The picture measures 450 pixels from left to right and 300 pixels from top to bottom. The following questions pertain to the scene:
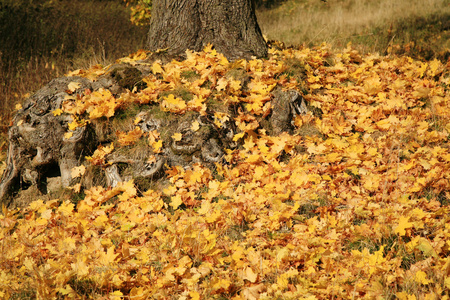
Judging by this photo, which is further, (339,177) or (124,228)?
(339,177)

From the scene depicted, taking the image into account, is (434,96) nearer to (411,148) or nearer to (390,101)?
(390,101)

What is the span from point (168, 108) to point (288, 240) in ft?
6.40

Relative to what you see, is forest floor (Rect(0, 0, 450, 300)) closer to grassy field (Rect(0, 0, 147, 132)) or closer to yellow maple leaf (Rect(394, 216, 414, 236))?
yellow maple leaf (Rect(394, 216, 414, 236))

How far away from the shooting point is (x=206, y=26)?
4.42 metres

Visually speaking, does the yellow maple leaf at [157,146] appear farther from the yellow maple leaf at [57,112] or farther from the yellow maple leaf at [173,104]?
the yellow maple leaf at [57,112]

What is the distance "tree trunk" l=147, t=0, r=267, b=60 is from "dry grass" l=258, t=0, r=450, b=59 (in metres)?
2.59

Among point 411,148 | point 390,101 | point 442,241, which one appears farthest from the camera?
point 390,101

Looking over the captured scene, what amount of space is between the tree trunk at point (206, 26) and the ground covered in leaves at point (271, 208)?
28 cm

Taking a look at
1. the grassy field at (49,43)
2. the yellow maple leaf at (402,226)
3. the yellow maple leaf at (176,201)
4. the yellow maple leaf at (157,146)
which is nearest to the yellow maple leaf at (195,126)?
the yellow maple leaf at (157,146)

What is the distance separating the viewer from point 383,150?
3.55 meters

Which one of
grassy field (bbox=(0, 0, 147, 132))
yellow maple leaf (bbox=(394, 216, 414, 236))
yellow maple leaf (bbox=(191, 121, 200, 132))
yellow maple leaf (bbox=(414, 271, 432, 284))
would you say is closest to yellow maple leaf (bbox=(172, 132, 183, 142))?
yellow maple leaf (bbox=(191, 121, 200, 132))

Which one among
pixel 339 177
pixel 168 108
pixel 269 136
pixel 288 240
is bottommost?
pixel 288 240

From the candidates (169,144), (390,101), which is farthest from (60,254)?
(390,101)

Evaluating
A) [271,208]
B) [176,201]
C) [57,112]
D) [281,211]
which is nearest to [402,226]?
[281,211]
